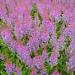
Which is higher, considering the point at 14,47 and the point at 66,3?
the point at 66,3

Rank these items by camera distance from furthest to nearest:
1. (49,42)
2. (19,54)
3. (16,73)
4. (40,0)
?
(40,0) < (49,42) < (19,54) < (16,73)

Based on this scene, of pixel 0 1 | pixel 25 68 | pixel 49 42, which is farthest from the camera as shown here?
pixel 0 1

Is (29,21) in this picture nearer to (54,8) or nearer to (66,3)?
(54,8)

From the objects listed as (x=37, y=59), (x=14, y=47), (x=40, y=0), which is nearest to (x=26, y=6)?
(x=40, y=0)

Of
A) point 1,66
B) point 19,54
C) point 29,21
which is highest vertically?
point 29,21

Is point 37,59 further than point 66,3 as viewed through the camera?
No

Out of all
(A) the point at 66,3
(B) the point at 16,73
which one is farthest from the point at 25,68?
(A) the point at 66,3

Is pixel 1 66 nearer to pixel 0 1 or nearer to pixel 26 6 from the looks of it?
pixel 26 6
